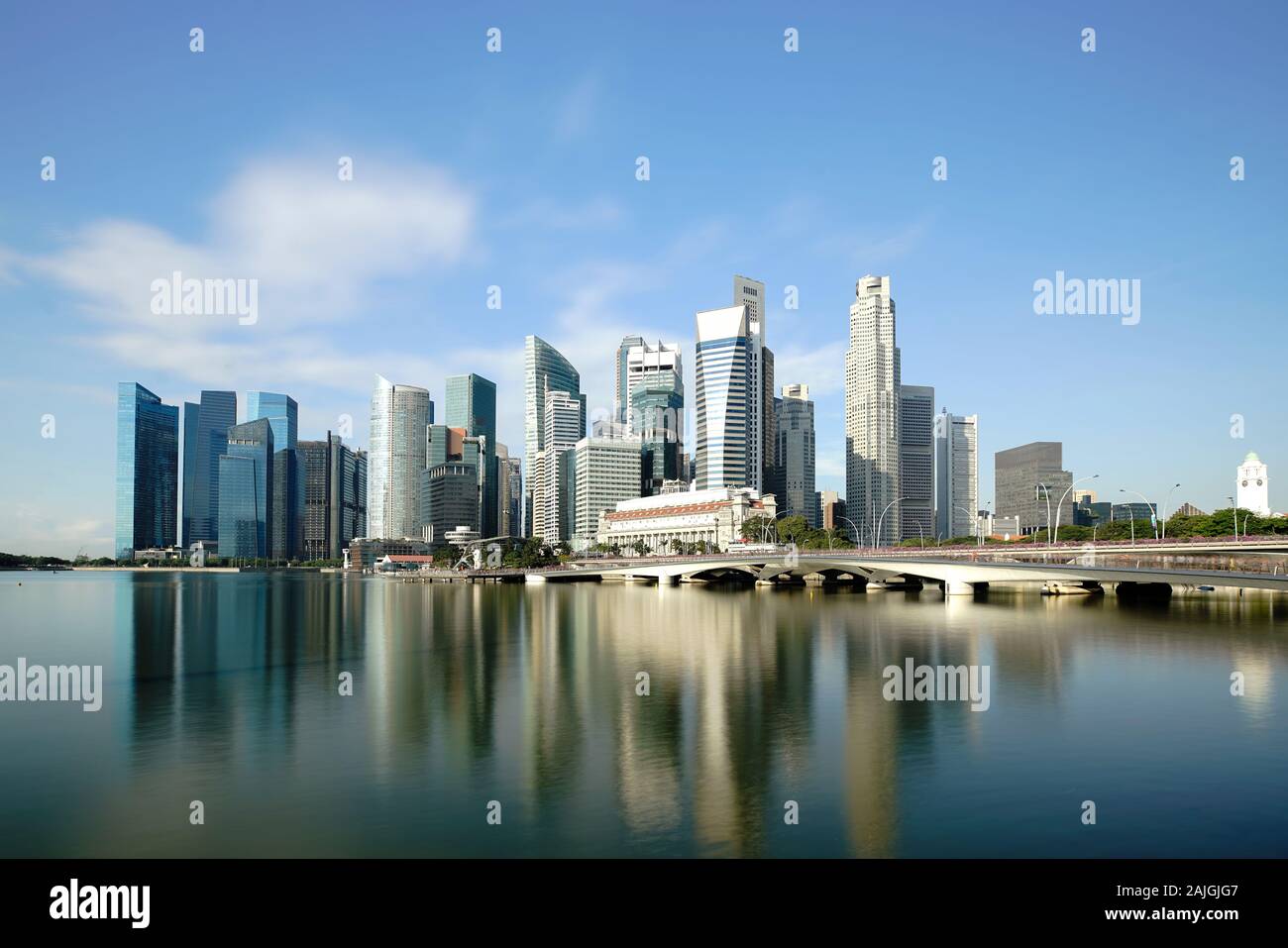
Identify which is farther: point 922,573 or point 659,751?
point 922,573

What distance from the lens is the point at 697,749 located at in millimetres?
28953

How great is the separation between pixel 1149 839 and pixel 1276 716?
Result: 1798 centimetres

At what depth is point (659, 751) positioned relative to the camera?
28812 millimetres

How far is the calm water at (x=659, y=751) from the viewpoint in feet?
69.6

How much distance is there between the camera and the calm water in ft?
69.6

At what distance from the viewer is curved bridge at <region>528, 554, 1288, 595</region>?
63.0m

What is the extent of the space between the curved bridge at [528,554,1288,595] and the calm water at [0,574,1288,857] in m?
5.71

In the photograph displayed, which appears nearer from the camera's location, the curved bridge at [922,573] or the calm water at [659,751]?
the calm water at [659,751]

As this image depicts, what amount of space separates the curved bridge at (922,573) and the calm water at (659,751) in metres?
5.71

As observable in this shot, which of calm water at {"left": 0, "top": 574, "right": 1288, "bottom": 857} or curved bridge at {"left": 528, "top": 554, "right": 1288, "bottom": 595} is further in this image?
curved bridge at {"left": 528, "top": 554, "right": 1288, "bottom": 595}

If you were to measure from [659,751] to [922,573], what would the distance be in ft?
283

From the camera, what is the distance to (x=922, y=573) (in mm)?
107625
